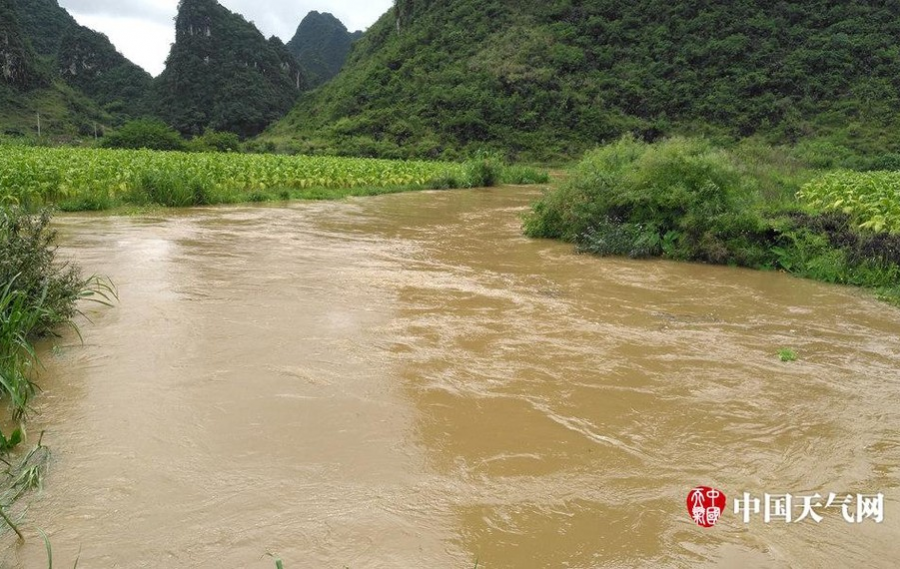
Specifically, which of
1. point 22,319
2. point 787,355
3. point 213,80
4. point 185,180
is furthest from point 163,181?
point 213,80

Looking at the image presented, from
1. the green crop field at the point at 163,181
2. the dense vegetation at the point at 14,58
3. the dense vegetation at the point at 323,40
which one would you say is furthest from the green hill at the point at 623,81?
the dense vegetation at the point at 323,40

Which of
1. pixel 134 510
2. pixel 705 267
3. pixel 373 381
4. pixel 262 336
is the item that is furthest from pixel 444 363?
pixel 705 267

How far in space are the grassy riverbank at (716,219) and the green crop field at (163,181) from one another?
352 inches

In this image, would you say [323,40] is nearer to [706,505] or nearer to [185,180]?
[185,180]

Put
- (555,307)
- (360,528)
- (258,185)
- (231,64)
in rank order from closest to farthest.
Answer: (360,528) → (555,307) → (258,185) → (231,64)

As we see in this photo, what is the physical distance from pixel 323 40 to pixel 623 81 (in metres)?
87.8

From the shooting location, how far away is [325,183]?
2194 centimetres

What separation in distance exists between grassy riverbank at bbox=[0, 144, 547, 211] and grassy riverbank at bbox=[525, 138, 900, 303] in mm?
8968

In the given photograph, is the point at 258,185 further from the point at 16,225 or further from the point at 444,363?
the point at 444,363

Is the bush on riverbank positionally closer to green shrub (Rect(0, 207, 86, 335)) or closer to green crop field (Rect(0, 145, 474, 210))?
green shrub (Rect(0, 207, 86, 335))

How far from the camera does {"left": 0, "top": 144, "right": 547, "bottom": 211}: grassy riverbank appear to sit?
1414 centimetres

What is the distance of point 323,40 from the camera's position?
121m

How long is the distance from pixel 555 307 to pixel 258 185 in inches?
560

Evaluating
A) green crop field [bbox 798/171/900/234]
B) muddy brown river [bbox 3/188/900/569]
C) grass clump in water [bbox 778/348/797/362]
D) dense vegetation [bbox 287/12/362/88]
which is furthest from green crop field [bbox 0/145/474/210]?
dense vegetation [bbox 287/12/362/88]
